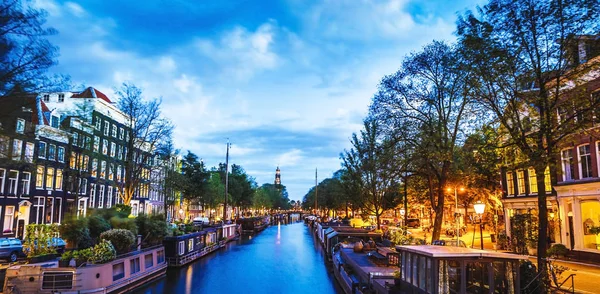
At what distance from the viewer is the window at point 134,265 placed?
1082 inches

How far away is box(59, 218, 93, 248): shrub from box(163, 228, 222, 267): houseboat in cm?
1106

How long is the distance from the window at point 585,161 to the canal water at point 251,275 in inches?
795

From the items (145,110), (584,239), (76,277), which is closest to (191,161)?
(145,110)

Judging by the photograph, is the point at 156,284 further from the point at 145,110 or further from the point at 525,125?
the point at 525,125

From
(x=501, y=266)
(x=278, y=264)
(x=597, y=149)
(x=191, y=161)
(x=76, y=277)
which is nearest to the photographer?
(x=501, y=266)

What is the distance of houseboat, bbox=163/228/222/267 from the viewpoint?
125 ft

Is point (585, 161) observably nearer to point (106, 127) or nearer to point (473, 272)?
point (473, 272)

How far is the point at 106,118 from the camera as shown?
203ft

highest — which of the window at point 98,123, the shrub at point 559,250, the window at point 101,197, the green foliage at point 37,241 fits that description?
the window at point 98,123

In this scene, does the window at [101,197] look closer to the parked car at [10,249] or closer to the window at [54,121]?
the window at [54,121]

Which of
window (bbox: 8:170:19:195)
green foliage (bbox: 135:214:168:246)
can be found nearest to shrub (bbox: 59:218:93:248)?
green foliage (bbox: 135:214:168:246)

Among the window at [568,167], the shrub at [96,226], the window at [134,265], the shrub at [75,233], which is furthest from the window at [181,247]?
the window at [568,167]

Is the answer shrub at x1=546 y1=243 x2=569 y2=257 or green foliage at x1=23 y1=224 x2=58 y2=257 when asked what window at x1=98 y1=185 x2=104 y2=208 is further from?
shrub at x1=546 y1=243 x2=569 y2=257

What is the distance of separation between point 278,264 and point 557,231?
2614cm
